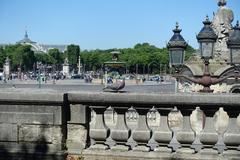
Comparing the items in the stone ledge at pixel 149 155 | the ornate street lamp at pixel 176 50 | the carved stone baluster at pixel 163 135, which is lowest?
the stone ledge at pixel 149 155

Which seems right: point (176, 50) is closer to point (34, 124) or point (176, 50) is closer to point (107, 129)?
point (107, 129)

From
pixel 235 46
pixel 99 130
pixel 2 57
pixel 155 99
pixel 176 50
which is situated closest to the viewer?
pixel 155 99

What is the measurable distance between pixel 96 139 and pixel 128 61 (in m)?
155

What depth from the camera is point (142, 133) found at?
5.81 meters

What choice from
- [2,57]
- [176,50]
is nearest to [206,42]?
[176,50]

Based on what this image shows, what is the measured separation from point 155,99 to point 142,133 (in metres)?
0.46

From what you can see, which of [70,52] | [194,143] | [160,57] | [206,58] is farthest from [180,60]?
[70,52]

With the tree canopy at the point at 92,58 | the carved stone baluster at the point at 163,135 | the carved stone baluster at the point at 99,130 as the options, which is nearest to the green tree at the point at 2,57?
the tree canopy at the point at 92,58

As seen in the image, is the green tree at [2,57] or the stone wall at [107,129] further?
the green tree at [2,57]

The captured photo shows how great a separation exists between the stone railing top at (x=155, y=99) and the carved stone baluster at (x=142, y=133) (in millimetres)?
135

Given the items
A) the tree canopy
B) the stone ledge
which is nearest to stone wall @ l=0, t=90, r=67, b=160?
the stone ledge

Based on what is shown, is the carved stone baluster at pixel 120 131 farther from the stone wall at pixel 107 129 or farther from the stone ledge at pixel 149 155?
the stone ledge at pixel 149 155

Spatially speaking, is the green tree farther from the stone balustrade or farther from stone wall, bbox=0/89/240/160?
the stone balustrade

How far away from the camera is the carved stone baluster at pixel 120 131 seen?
19.3 ft
